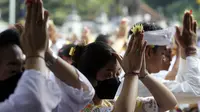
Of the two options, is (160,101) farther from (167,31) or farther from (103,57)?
(167,31)

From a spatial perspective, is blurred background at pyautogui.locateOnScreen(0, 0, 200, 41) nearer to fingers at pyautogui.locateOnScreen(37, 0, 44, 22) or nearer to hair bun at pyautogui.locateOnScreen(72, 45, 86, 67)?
hair bun at pyautogui.locateOnScreen(72, 45, 86, 67)

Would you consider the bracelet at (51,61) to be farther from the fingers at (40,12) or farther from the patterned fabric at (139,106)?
the patterned fabric at (139,106)

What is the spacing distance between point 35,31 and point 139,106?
47.9 inches

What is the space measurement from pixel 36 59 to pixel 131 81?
2.28 feet

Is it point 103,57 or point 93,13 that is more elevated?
point 103,57

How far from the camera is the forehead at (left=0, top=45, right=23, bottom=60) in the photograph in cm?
243

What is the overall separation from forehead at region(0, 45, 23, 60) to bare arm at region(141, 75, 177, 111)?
0.90 metres

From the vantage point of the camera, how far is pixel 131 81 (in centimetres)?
276

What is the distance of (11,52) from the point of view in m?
2.45

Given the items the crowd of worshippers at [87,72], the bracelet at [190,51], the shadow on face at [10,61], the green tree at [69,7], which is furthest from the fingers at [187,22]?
the green tree at [69,7]

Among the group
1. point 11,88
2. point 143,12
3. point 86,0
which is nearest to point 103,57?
point 11,88

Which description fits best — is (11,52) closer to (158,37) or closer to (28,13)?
(28,13)

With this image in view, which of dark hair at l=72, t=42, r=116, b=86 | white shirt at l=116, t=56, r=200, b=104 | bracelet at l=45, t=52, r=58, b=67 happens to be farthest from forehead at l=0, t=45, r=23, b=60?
white shirt at l=116, t=56, r=200, b=104

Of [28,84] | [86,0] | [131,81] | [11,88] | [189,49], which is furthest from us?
[86,0]
